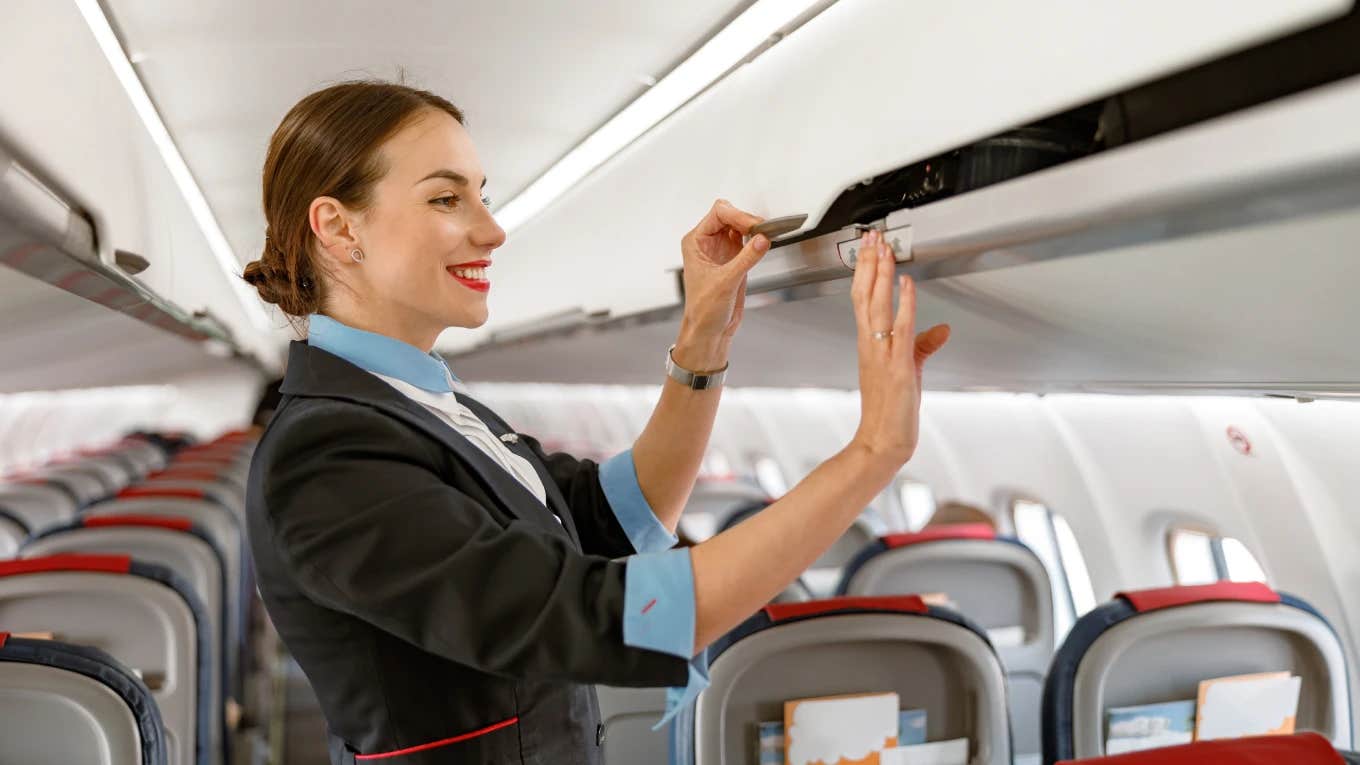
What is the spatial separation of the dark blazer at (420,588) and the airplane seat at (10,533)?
456cm

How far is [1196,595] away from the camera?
7.48 feet

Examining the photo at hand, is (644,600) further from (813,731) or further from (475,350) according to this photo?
(475,350)

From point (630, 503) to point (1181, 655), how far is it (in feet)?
4.20

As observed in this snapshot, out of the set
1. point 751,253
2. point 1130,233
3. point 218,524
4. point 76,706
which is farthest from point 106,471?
point 1130,233

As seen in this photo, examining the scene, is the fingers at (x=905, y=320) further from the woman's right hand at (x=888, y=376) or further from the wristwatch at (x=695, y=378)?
the wristwatch at (x=695, y=378)

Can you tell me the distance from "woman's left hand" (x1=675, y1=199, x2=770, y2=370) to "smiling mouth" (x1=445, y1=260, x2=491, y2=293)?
14.6 inches

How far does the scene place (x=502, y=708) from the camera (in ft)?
5.04

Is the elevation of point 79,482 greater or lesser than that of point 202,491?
greater

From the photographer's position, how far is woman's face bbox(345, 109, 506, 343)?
1583 mm

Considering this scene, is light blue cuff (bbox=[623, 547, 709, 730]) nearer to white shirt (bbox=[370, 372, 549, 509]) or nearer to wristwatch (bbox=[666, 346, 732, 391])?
white shirt (bbox=[370, 372, 549, 509])

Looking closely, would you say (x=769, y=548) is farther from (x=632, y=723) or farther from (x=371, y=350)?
(x=632, y=723)

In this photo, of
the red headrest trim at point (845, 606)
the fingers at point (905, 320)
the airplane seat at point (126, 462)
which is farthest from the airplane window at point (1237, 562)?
the airplane seat at point (126, 462)

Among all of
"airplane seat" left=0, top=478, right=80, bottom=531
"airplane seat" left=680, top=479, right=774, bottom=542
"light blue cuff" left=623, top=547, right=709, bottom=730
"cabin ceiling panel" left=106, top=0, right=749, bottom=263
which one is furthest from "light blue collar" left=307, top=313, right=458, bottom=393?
"airplane seat" left=0, top=478, right=80, bottom=531

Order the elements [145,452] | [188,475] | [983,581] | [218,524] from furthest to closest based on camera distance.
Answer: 1. [145,452]
2. [188,475]
3. [218,524]
4. [983,581]
